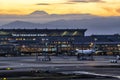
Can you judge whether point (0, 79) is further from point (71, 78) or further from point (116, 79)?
point (116, 79)

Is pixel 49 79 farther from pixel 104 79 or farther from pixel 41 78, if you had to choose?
pixel 104 79

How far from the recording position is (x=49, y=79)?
65.8 meters

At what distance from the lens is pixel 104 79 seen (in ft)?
214

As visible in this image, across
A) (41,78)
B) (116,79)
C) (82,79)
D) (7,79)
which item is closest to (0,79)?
(7,79)

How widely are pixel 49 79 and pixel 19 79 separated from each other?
3898 millimetres

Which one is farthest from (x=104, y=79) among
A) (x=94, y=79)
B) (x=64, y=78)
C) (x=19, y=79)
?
(x=19, y=79)

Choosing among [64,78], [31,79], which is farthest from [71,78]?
[31,79]

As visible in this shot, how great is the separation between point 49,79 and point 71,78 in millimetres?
3181

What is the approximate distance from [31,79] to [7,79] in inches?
123

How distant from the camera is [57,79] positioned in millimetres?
65625

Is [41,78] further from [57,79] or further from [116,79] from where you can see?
[116,79]

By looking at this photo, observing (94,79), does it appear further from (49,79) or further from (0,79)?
(0,79)

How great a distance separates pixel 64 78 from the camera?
67.1 m

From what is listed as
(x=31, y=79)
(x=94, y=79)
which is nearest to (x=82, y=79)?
(x=94, y=79)
